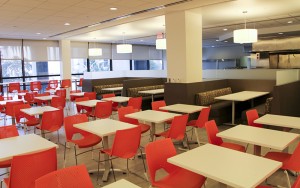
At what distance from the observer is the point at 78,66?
520 inches

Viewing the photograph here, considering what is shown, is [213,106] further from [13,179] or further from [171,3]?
[13,179]

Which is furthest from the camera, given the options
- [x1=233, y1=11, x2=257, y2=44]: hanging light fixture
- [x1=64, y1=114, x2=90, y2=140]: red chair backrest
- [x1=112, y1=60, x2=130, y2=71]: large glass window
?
[x1=112, y1=60, x2=130, y2=71]: large glass window

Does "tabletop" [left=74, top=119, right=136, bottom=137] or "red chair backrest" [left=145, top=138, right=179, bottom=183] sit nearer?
"red chair backrest" [left=145, top=138, right=179, bottom=183]

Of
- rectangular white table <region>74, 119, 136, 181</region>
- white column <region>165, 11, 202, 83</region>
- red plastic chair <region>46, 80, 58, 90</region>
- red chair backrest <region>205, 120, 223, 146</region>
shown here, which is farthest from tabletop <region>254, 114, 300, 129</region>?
red plastic chair <region>46, 80, 58, 90</region>

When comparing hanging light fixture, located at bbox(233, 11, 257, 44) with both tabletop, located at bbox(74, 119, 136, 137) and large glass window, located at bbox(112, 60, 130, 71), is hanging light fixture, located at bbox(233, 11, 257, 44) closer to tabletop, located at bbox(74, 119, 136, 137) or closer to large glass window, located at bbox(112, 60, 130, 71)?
tabletop, located at bbox(74, 119, 136, 137)

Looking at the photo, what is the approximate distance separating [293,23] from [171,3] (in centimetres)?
530

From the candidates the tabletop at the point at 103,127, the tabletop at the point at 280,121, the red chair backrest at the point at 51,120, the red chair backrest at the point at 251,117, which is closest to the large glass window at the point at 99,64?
the red chair backrest at the point at 51,120

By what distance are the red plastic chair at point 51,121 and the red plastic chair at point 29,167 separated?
232 centimetres

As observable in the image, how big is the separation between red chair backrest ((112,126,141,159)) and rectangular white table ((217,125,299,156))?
1.00 metres

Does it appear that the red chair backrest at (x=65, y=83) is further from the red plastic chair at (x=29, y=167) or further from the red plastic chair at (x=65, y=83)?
the red plastic chair at (x=29, y=167)

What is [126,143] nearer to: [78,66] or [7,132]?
[7,132]

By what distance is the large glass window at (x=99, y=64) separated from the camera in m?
13.6

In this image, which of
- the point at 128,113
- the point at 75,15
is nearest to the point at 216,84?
the point at 128,113

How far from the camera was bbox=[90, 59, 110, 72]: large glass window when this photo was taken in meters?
13.6
